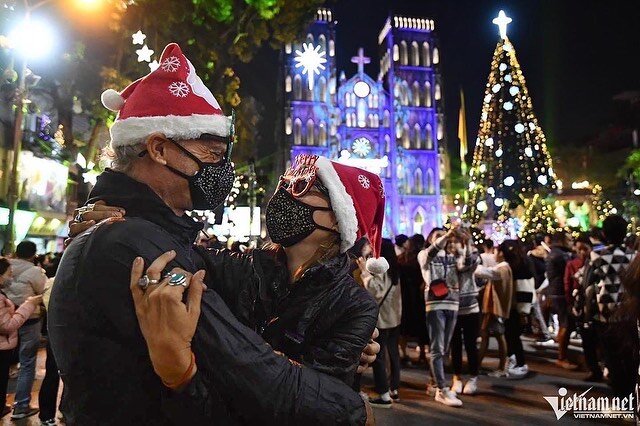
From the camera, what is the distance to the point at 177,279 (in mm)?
1086

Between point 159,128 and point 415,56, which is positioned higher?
point 415,56

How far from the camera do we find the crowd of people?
5.80 metres

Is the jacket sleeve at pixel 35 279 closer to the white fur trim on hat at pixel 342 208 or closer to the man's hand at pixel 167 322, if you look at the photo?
the white fur trim on hat at pixel 342 208

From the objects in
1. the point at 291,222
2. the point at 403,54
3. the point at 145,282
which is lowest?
the point at 145,282

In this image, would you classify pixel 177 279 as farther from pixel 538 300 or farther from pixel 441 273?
pixel 538 300

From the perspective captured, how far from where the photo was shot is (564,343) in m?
8.38

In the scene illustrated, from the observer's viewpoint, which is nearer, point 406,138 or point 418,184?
point 418,184

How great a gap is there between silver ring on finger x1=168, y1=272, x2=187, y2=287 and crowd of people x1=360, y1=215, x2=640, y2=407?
4142 mm

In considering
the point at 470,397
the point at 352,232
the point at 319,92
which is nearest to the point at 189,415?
the point at 352,232

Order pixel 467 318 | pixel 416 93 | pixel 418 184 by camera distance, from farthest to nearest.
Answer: pixel 416 93 → pixel 418 184 → pixel 467 318

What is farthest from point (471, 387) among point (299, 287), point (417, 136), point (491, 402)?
point (417, 136)

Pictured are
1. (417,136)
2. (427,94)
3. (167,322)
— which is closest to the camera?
(167,322)

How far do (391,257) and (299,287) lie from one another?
4.66 meters

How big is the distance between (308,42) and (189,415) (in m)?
61.6
